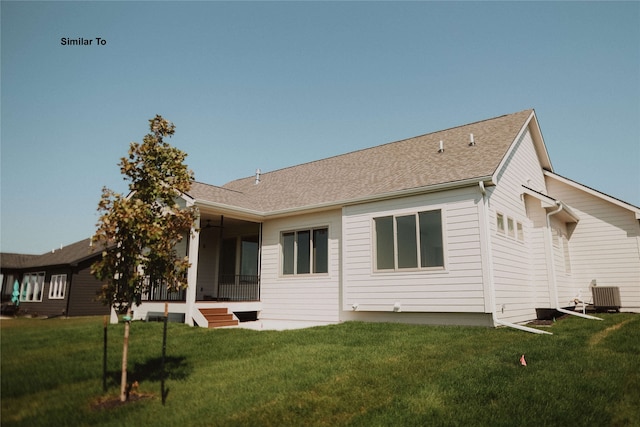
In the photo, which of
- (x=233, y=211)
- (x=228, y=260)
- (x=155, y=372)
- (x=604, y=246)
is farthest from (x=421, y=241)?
(x=228, y=260)

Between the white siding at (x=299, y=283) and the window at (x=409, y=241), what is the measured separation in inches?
64.5

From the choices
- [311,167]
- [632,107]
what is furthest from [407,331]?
[632,107]

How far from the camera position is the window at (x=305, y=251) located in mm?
13266

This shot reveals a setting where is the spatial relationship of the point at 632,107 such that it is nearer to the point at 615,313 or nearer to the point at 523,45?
the point at 523,45

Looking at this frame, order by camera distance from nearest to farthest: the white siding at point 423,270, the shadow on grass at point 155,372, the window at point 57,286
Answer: the shadow on grass at point 155,372 → the white siding at point 423,270 → the window at point 57,286

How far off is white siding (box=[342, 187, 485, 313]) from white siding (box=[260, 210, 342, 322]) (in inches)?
24.2

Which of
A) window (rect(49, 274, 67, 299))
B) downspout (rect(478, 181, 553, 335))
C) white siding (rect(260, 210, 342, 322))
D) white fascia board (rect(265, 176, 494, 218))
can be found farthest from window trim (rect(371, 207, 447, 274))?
window (rect(49, 274, 67, 299))

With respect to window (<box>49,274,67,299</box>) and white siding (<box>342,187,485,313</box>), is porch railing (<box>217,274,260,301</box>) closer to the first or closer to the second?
white siding (<box>342,187,485,313</box>)

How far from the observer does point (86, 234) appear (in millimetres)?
5500

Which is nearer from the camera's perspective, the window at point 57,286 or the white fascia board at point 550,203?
the white fascia board at point 550,203

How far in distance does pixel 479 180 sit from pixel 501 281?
2765 mm

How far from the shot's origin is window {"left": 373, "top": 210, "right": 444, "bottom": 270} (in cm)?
1087

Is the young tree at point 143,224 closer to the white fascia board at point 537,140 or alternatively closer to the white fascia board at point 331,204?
the white fascia board at point 331,204

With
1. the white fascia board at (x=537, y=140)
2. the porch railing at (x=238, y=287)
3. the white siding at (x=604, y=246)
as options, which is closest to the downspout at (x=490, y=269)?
the white fascia board at (x=537, y=140)
